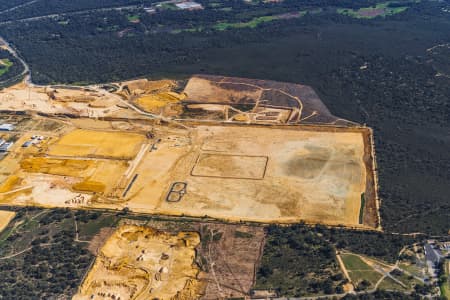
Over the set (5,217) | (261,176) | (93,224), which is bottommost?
(5,217)

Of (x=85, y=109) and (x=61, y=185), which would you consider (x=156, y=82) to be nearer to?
(x=85, y=109)

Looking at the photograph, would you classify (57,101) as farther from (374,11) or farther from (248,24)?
(374,11)

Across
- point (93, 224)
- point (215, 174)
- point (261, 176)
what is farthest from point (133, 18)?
point (93, 224)

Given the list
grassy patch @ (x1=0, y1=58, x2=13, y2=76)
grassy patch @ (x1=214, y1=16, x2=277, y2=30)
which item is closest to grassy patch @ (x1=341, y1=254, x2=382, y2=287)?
grassy patch @ (x1=0, y1=58, x2=13, y2=76)

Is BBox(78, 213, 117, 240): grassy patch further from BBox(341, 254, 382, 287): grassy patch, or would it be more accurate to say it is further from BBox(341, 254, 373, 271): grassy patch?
BBox(341, 254, 382, 287): grassy patch

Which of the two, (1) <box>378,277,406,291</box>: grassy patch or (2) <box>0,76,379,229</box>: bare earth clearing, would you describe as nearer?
(1) <box>378,277,406,291</box>: grassy patch

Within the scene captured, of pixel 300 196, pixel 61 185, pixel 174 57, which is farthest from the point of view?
pixel 174 57

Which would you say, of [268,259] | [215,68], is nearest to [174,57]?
[215,68]
